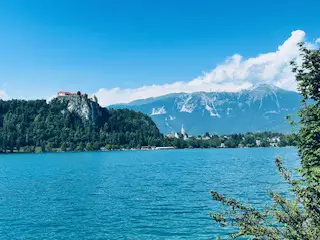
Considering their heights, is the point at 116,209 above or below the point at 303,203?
below

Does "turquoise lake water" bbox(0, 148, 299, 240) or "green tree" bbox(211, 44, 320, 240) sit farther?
"turquoise lake water" bbox(0, 148, 299, 240)

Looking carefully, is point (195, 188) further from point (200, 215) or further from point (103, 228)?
point (103, 228)

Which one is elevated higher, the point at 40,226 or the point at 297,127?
the point at 297,127

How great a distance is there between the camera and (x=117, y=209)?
157 ft

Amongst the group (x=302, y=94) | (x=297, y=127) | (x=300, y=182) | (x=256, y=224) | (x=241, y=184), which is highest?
(x=302, y=94)

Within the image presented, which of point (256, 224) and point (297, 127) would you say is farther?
point (297, 127)

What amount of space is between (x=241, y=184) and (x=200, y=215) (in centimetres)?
3064

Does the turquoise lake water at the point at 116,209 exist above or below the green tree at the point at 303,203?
below

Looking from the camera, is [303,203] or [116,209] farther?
[116,209]

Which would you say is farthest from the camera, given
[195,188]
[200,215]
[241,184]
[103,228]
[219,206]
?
[241,184]

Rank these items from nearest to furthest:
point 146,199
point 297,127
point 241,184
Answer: point 297,127
point 146,199
point 241,184

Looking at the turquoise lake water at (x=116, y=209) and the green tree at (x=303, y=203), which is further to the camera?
the turquoise lake water at (x=116, y=209)

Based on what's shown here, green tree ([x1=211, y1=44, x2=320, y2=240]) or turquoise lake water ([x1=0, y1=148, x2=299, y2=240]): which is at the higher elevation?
green tree ([x1=211, y1=44, x2=320, y2=240])

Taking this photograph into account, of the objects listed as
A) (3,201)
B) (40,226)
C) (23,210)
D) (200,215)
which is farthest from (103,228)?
(3,201)
